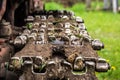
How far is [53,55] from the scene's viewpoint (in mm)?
2488

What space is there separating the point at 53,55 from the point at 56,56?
0.07ft

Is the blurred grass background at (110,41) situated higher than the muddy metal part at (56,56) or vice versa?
the muddy metal part at (56,56)

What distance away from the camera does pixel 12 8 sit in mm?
3646

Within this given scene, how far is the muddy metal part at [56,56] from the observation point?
231cm

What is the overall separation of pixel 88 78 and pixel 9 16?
1.51 meters

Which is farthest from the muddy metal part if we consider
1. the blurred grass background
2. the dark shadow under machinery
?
the blurred grass background

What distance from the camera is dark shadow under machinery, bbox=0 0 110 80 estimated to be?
91.1 inches

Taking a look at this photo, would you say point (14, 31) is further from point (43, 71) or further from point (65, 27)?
point (43, 71)

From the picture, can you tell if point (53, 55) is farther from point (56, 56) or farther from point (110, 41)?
point (110, 41)

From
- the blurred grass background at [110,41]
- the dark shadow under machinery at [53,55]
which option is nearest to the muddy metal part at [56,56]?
the dark shadow under machinery at [53,55]

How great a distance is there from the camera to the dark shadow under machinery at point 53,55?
7.59 feet

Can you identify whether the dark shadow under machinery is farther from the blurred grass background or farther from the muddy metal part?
the blurred grass background

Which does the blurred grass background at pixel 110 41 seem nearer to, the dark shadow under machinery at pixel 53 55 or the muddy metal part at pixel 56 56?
the dark shadow under machinery at pixel 53 55

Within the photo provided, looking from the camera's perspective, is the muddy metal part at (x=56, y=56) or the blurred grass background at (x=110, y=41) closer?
the muddy metal part at (x=56, y=56)
